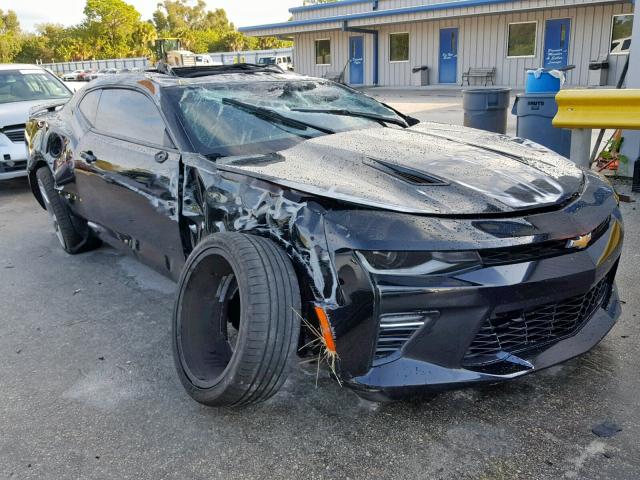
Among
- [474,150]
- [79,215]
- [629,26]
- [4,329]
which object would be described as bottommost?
[4,329]

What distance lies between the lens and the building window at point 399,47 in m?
23.5

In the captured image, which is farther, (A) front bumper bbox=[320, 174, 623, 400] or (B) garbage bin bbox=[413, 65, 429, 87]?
(B) garbage bin bbox=[413, 65, 429, 87]

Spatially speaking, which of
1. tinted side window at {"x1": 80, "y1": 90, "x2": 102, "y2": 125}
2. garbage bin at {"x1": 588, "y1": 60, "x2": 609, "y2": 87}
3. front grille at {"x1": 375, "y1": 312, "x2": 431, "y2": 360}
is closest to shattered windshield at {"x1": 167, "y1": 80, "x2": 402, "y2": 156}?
tinted side window at {"x1": 80, "y1": 90, "x2": 102, "y2": 125}

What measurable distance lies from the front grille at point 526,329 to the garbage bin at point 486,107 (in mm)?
5471

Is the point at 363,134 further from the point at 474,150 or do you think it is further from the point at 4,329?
the point at 4,329

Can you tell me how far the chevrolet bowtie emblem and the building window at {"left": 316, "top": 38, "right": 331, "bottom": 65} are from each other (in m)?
24.6

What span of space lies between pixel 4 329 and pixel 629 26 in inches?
763

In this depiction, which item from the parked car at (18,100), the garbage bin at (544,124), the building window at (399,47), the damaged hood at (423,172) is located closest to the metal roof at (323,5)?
the building window at (399,47)

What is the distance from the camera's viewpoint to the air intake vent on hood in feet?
8.71

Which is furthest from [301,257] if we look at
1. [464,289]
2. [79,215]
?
[79,215]

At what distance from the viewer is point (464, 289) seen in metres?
2.19

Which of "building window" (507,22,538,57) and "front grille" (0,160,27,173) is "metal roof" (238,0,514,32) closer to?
"building window" (507,22,538,57)

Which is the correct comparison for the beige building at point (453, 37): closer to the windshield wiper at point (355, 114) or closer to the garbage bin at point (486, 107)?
the garbage bin at point (486, 107)

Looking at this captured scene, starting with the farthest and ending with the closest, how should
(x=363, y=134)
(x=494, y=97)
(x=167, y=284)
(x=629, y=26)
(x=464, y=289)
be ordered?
(x=629, y=26) → (x=494, y=97) → (x=167, y=284) → (x=363, y=134) → (x=464, y=289)
